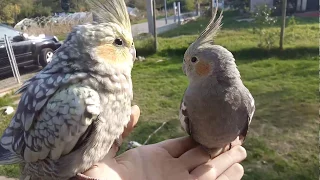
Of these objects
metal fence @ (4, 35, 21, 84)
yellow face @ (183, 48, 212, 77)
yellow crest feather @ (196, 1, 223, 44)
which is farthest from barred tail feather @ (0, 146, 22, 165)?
metal fence @ (4, 35, 21, 84)

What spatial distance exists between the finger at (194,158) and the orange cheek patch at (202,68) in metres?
0.53

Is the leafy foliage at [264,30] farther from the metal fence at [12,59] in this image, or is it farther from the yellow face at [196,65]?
the yellow face at [196,65]

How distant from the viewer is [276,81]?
5.37 meters

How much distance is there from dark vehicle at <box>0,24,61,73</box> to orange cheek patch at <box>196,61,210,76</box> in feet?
17.7

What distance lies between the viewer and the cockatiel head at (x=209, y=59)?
72.1 inches

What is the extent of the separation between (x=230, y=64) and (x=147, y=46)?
610cm

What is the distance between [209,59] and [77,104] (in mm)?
879

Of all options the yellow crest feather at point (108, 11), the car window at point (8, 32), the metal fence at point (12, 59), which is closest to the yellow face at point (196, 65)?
the yellow crest feather at point (108, 11)

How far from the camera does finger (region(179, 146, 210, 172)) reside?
1.97 m

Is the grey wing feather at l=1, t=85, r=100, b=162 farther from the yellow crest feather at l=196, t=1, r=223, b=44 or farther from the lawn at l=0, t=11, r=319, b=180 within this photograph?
the lawn at l=0, t=11, r=319, b=180

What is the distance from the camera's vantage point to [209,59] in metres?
1.84

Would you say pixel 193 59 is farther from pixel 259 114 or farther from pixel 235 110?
pixel 259 114

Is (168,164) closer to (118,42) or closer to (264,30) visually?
(118,42)

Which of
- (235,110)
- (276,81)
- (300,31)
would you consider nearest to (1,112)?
(235,110)
